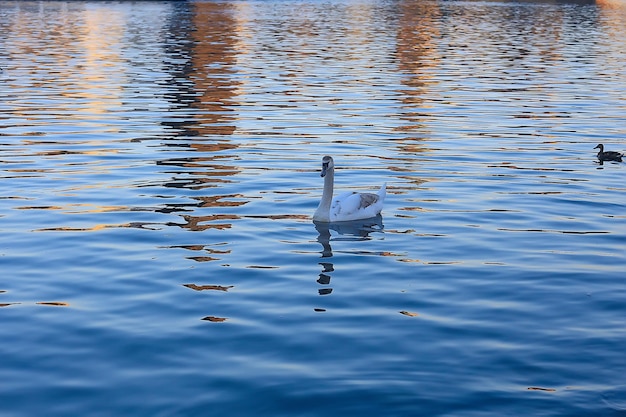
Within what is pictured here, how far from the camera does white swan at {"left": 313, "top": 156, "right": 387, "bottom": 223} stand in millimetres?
17609

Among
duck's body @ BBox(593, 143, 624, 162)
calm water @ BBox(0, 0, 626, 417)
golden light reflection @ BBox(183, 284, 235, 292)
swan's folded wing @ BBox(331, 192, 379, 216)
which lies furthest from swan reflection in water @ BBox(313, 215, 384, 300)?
duck's body @ BBox(593, 143, 624, 162)

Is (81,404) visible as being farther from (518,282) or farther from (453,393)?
(518,282)

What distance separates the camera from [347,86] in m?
43.1

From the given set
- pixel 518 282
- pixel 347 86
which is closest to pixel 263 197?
pixel 518 282

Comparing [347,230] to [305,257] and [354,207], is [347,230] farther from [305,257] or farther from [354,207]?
[305,257]

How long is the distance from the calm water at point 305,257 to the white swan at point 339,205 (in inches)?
10.4

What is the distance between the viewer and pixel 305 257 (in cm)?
1551

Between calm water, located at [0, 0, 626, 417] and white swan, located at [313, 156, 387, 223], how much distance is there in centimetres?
26

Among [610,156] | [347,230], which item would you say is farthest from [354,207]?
[610,156]

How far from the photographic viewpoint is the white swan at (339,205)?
17.6 m

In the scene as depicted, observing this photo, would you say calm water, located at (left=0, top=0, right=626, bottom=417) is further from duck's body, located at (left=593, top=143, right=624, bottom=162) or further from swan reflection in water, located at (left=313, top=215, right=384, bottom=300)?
duck's body, located at (left=593, top=143, right=624, bottom=162)

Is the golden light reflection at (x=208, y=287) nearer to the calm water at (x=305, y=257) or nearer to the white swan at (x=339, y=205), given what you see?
the calm water at (x=305, y=257)

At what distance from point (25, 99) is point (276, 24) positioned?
61.3 metres

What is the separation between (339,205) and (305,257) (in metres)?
2.45
